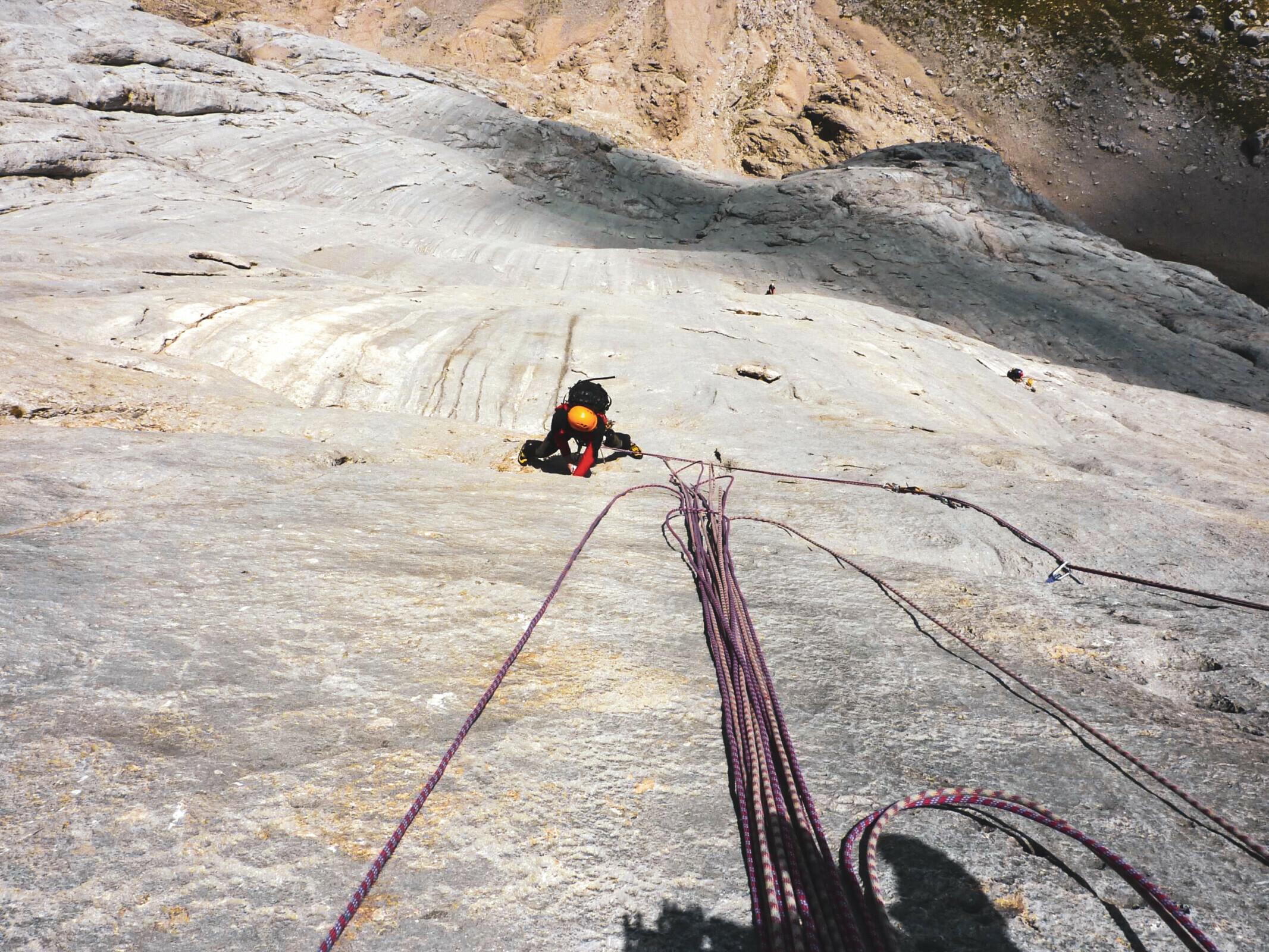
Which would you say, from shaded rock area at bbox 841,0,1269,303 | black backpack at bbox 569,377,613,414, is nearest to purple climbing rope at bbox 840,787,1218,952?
black backpack at bbox 569,377,613,414

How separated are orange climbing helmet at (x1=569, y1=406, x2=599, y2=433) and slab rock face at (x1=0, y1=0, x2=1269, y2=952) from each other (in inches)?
28.9

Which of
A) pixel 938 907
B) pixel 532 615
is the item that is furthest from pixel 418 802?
pixel 938 907

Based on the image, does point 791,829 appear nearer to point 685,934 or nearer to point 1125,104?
point 685,934

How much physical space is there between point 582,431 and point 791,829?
5.21 meters

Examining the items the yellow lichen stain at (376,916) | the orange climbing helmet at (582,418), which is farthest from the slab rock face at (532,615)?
the orange climbing helmet at (582,418)

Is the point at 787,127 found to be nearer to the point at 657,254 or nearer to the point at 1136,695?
the point at 657,254

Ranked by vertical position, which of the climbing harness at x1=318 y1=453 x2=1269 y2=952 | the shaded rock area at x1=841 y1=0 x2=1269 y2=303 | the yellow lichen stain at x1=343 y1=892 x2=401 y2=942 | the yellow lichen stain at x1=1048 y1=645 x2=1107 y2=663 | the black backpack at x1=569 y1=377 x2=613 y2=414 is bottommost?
the yellow lichen stain at x1=343 y1=892 x2=401 y2=942

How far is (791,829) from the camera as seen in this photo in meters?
2.10

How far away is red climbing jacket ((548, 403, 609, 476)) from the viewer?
6.90 meters

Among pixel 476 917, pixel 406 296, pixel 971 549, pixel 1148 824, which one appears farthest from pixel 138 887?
pixel 406 296

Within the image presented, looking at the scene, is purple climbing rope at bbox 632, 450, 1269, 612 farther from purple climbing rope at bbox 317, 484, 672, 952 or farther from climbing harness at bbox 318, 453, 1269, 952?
purple climbing rope at bbox 317, 484, 672, 952

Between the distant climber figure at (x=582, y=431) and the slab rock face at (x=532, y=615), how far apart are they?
1.31 feet

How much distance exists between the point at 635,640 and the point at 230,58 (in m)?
35.3

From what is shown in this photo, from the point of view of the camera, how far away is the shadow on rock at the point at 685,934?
1.71m
